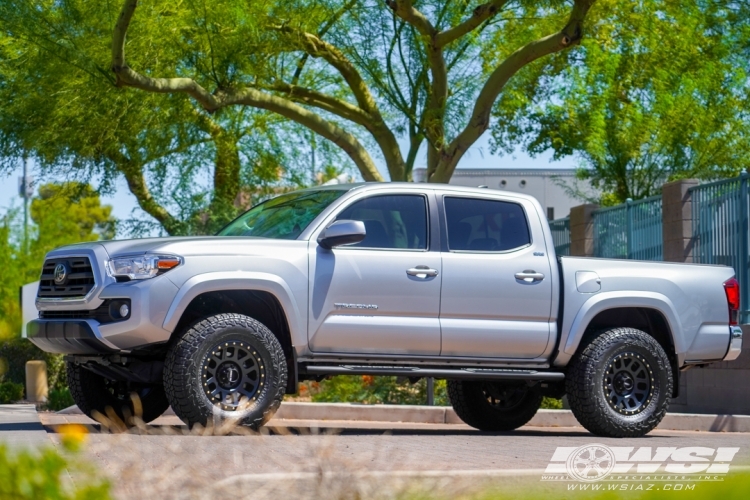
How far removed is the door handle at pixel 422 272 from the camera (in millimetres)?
9109

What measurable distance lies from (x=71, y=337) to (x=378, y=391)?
8119 millimetres

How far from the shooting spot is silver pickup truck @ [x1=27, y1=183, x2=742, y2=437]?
8.36m

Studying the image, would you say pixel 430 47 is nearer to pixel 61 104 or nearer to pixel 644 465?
pixel 61 104

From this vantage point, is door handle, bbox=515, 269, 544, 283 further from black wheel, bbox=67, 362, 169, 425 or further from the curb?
the curb

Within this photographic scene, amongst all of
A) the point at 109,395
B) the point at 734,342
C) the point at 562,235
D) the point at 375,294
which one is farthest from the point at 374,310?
the point at 562,235

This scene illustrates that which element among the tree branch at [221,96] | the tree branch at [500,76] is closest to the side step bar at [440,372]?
the tree branch at [221,96]

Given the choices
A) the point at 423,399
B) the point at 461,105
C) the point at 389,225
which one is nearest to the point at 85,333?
the point at 389,225

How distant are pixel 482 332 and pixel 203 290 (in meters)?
2.31

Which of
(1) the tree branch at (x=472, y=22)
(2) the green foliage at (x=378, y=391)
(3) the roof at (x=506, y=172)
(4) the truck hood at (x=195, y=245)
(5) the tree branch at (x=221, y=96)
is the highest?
(1) the tree branch at (x=472, y=22)

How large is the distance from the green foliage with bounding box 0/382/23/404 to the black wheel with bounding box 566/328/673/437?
451 inches

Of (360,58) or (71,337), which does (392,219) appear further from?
(360,58)

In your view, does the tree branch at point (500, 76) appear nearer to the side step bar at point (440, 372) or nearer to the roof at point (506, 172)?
the side step bar at point (440, 372)

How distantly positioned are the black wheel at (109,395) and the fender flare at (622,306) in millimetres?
3439

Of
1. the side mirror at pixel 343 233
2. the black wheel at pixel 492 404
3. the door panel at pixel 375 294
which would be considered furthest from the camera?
the black wheel at pixel 492 404
